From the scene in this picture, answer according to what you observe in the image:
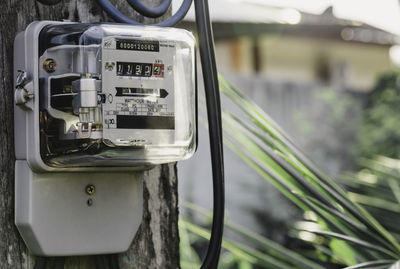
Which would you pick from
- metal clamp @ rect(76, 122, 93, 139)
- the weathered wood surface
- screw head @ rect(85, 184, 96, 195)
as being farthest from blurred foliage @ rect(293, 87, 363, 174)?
metal clamp @ rect(76, 122, 93, 139)

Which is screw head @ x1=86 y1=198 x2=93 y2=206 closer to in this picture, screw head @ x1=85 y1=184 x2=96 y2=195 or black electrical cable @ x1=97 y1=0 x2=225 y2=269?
screw head @ x1=85 y1=184 x2=96 y2=195

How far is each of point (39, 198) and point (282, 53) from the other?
9510mm

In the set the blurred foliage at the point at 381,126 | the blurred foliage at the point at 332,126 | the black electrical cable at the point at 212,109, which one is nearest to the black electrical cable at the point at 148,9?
the black electrical cable at the point at 212,109

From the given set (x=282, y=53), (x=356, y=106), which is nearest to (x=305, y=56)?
(x=282, y=53)

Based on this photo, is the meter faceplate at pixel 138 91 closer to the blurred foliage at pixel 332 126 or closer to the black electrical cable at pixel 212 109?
the black electrical cable at pixel 212 109

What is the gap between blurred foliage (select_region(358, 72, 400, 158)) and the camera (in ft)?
22.2

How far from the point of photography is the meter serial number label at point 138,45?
900 mm

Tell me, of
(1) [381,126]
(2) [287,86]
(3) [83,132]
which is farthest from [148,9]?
(1) [381,126]

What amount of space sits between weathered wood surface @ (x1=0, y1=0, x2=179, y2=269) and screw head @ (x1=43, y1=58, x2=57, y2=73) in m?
0.06

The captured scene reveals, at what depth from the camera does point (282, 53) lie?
10.3 meters

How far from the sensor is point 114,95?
88 centimetres

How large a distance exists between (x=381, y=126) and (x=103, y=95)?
246 inches

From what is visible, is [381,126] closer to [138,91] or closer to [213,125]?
[213,125]

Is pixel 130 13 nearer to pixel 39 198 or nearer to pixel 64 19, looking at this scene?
pixel 64 19
